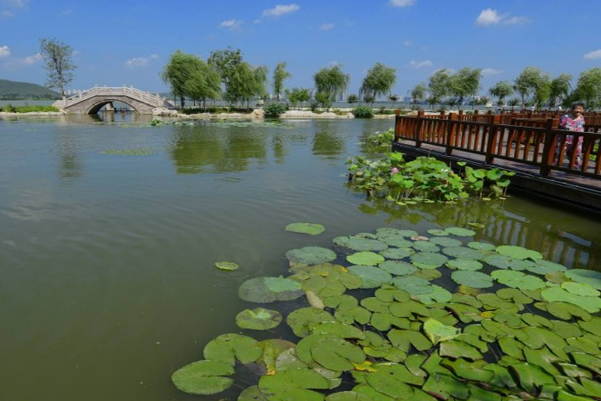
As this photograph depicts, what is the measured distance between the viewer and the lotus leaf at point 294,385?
1.97 meters

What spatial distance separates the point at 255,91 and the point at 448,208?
41128 millimetres

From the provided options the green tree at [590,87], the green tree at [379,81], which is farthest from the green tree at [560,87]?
the green tree at [379,81]

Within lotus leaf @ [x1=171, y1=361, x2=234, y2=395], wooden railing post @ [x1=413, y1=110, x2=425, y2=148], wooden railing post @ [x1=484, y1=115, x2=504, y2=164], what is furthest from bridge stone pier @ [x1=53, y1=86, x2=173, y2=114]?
lotus leaf @ [x1=171, y1=361, x2=234, y2=395]

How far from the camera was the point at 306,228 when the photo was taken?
15.4 ft

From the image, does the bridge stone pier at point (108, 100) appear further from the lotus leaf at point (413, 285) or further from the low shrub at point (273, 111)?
the lotus leaf at point (413, 285)

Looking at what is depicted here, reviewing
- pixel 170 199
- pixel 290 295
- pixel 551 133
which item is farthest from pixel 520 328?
pixel 170 199

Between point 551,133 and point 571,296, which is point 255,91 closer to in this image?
point 551,133

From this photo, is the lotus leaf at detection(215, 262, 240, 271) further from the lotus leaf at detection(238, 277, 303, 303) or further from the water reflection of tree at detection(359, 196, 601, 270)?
the water reflection of tree at detection(359, 196, 601, 270)

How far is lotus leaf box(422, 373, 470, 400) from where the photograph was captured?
1985 millimetres

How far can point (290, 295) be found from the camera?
307 centimetres

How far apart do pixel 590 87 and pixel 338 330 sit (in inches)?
1719

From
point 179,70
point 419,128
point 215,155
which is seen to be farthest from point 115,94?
point 419,128

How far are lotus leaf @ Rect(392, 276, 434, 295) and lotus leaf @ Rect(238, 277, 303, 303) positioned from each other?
0.85 metres

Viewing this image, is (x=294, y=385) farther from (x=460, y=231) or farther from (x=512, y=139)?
(x=512, y=139)
